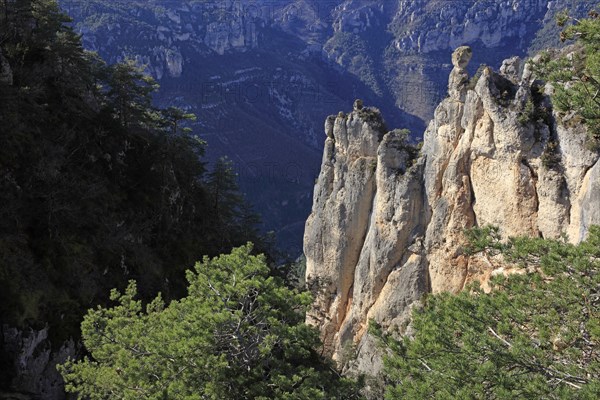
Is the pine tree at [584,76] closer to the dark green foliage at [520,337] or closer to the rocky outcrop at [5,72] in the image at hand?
the dark green foliage at [520,337]

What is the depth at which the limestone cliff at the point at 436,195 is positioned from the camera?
21.4 metres

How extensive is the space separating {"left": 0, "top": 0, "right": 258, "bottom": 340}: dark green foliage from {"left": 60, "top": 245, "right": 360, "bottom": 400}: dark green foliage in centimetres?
832

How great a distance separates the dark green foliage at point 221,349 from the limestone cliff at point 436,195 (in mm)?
11648

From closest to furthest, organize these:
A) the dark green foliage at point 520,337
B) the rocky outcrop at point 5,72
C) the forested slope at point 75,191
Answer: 1. the dark green foliage at point 520,337
2. the forested slope at point 75,191
3. the rocky outcrop at point 5,72

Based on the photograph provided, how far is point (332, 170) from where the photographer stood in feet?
112

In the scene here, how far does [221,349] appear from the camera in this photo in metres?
13.3

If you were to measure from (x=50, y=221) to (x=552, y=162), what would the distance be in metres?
22.3

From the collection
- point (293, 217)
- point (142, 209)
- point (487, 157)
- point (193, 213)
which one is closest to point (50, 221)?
point (142, 209)

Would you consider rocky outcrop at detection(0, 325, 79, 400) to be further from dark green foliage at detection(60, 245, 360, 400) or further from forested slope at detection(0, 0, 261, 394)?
dark green foliage at detection(60, 245, 360, 400)

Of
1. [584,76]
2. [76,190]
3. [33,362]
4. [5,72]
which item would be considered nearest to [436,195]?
[584,76]

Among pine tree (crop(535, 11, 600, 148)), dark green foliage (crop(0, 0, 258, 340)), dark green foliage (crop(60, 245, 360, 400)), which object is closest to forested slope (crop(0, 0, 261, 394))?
dark green foliage (crop(0, 0, 258, 340))

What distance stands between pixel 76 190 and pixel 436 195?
18620 millimetres

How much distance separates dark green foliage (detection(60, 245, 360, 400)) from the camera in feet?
40.0

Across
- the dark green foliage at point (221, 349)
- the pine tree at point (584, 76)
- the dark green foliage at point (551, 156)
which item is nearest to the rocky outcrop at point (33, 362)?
the dark green foliage at point (221, 349)
